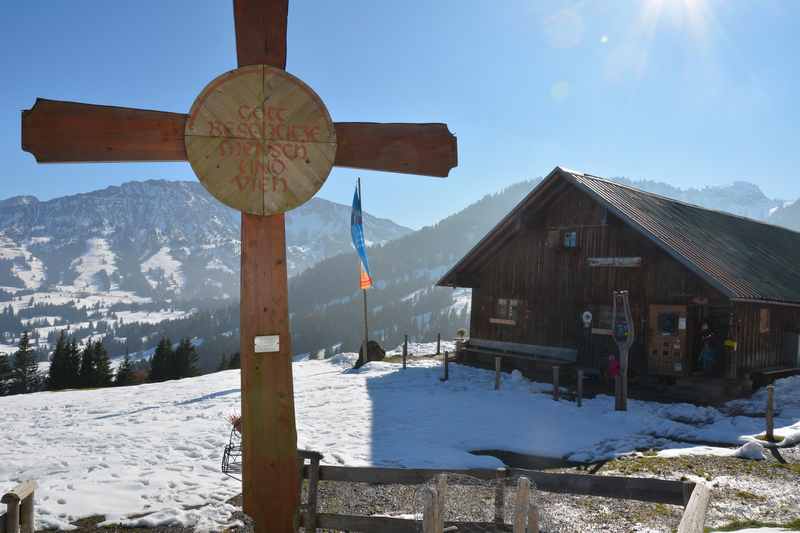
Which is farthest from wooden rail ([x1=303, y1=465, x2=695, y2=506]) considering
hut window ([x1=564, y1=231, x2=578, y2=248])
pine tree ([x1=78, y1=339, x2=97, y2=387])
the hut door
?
pine tree ([x1=78, y1=339, x2=97, y2=387])

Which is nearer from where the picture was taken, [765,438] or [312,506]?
[312,506]

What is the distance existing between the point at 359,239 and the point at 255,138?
18844 mm

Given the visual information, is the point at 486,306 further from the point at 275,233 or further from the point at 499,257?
the point at 275,233

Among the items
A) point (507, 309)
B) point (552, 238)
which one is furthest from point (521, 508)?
point (507, 309)

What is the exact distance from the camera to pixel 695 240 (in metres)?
19.2

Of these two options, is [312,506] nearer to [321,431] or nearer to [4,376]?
[321,431]

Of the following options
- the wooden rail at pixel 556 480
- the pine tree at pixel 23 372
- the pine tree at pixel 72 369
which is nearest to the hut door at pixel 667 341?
the wooden rail at pixel 556 480

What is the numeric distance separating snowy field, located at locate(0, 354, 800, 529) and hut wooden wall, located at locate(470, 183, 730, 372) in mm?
2693

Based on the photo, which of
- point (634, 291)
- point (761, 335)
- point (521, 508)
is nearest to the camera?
point (521, 508)

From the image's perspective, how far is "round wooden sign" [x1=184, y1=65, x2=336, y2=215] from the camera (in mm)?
4441

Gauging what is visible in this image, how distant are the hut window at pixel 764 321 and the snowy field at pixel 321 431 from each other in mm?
Result: 1873

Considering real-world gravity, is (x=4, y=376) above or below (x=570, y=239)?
below

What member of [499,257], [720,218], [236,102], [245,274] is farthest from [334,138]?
[720,218]

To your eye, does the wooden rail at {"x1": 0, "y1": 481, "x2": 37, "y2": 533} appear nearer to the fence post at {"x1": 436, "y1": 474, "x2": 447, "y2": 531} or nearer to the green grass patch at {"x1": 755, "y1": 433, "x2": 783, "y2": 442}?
the fence post at {"x1": 436, "y1": 474, "x2": 447, "y2": 531}
